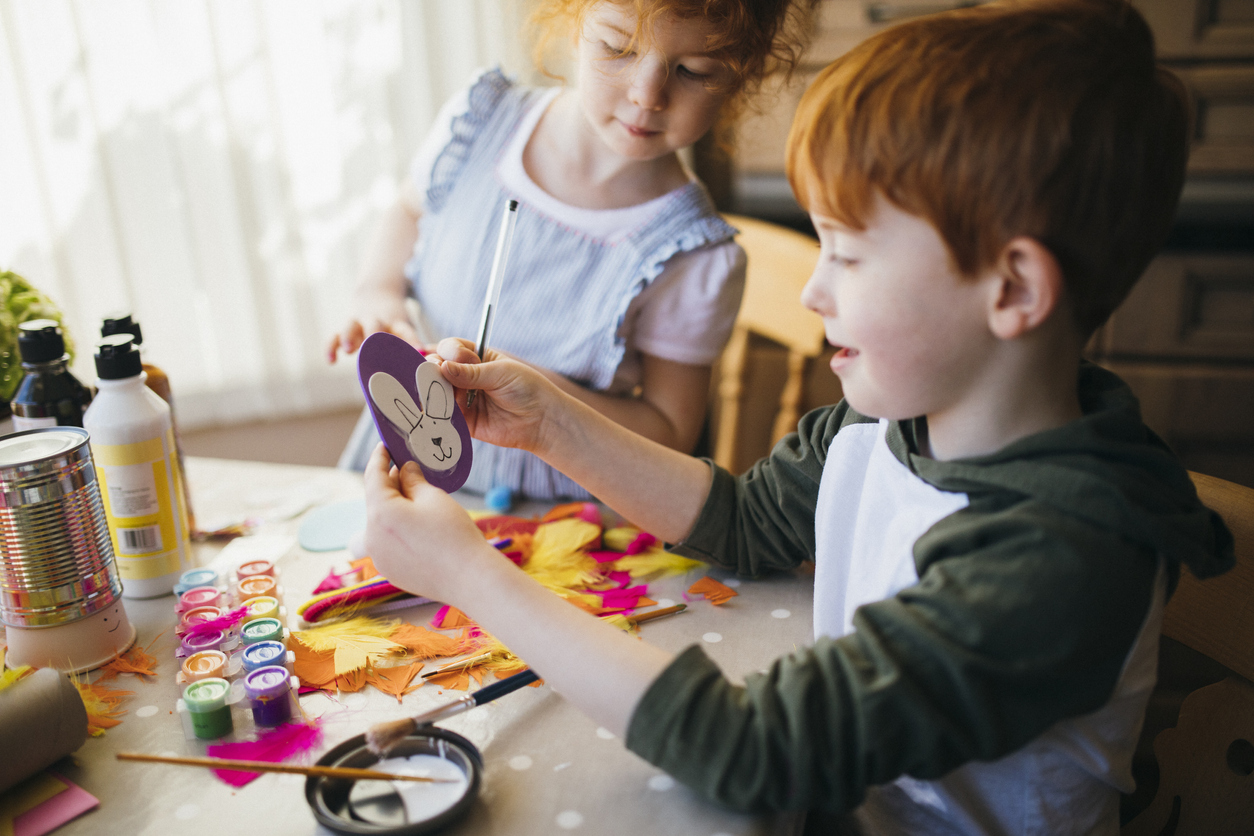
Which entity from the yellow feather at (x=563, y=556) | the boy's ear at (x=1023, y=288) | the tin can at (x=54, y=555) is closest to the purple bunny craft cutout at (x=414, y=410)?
the yellow feather at (x=563, y=556)

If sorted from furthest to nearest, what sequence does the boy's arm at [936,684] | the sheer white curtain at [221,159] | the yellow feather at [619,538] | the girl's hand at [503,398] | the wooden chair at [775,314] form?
the sheer white curtain at [221,159]
the wooden chair at [775,314]
the yellow feather at [619,538]
the girl's hand at [503,398]
the boy's arm at [936,684]

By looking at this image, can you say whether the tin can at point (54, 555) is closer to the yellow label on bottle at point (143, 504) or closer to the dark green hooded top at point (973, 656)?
the yellow label on bottle at point (143, 504)

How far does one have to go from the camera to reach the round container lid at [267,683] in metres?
0.69

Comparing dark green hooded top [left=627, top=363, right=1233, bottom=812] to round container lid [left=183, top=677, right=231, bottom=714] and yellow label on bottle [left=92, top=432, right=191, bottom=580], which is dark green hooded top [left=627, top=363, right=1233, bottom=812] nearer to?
round container lid [left=183, top=677, right=231, bottom=714]

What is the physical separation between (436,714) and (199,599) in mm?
318

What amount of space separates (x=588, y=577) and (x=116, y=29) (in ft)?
4.99

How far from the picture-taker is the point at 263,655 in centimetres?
75

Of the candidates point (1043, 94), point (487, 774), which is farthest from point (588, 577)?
point (1043, 94)

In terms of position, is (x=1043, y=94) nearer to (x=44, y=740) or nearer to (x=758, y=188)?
(x=44, y=740)

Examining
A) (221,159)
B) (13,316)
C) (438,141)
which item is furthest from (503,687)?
(221,159)

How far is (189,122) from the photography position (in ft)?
6.03

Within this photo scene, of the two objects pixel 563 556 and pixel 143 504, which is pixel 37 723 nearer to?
pixel 143 504

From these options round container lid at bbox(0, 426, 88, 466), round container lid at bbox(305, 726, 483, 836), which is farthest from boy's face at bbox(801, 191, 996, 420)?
round container lid at bbox(0, 426, 88, 466)

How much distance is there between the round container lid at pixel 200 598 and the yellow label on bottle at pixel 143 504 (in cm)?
6
